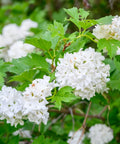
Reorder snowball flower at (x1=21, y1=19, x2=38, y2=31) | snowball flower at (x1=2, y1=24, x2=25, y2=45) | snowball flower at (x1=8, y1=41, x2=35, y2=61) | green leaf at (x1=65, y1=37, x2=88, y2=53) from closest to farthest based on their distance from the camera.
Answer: green leaf at (x1=65, y1=37, x2=88, y2=53) < snowball flower at (x1=8, y1=41, x2=35, y2=61) < snowball flower at (x1=2, y1=24, x2=25, y2=45) < snowball flower at (x1=21, y1=19, x2=38, y2=31)

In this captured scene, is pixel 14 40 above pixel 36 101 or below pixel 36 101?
above

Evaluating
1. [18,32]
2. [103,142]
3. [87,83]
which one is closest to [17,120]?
[87,83]

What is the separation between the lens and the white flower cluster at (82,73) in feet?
4.80

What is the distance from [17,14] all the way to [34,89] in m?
3.29

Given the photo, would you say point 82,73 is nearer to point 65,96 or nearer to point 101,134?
point 65,96

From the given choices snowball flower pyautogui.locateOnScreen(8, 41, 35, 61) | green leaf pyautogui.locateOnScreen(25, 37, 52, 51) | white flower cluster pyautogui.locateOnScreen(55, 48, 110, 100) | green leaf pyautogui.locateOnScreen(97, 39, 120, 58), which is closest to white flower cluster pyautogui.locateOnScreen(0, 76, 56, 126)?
white flower cluster pyautogui.locateOnScreen(55, 48, 110, 100)

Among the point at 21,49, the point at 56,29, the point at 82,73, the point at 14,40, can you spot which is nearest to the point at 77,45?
the point at 56,29

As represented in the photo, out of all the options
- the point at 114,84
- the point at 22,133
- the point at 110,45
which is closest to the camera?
the point at 110,45

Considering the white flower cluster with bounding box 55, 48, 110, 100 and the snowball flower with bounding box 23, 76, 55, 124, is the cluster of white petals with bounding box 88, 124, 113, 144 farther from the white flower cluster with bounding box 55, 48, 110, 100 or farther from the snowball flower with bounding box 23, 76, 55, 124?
the snowball flower with bounding box 23, 76, 55, 124

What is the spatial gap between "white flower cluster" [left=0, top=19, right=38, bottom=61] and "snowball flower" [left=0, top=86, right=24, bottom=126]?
1.21 metres

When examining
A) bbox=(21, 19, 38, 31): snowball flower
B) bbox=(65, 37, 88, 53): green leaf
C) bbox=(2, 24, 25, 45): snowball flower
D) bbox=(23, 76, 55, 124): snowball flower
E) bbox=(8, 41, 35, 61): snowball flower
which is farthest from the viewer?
bbox=(21, 19, 38, 31): snowball flower

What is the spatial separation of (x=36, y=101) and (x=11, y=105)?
0.19m

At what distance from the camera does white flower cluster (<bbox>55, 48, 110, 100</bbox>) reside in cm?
146

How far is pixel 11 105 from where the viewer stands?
5.04ft
